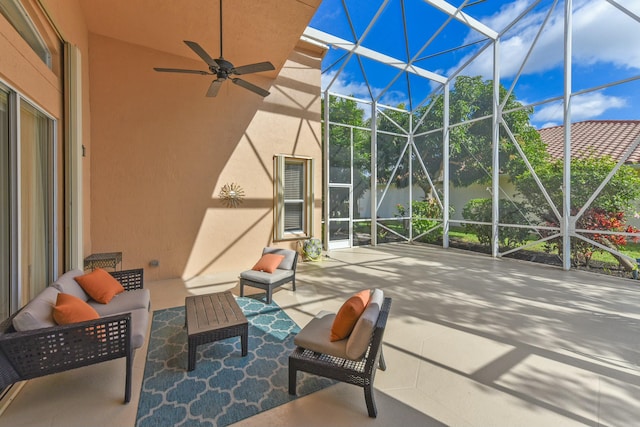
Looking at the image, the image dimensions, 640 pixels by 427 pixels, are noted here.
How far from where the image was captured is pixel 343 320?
7.69 feet

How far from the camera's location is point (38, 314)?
7.54ft

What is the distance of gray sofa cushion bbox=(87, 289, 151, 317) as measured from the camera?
10.0 ft

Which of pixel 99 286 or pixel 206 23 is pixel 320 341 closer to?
pixel 99 286

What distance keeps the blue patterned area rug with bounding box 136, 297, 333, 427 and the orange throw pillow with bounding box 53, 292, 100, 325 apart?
0.76 metres

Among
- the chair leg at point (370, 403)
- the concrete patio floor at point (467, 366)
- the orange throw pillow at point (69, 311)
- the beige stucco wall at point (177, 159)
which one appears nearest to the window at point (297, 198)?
the beige stucco wall at point (177, 159)

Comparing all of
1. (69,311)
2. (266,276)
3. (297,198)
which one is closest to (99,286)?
(69,311)

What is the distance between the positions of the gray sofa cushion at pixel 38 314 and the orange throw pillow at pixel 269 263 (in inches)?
103

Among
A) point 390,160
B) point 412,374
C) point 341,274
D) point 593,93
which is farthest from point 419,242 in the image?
point 412,374

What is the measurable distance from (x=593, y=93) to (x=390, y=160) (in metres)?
5.22

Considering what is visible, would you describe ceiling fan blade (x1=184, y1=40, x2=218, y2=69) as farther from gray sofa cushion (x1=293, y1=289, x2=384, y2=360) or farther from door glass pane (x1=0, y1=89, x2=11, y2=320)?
gray sofa cushion (x1=293, y1=289, x2=384, y2=360)

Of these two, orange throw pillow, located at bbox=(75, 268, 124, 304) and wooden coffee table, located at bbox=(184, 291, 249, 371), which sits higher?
orange throw pillow, located at bbox=(75, 268, 124, 304)

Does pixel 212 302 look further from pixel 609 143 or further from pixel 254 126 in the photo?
pixel 609 143

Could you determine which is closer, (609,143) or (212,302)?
(212,302)

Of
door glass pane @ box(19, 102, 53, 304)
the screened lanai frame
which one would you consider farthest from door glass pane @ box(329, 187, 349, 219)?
door glass pane @ box(19, 102, 53, 304)
